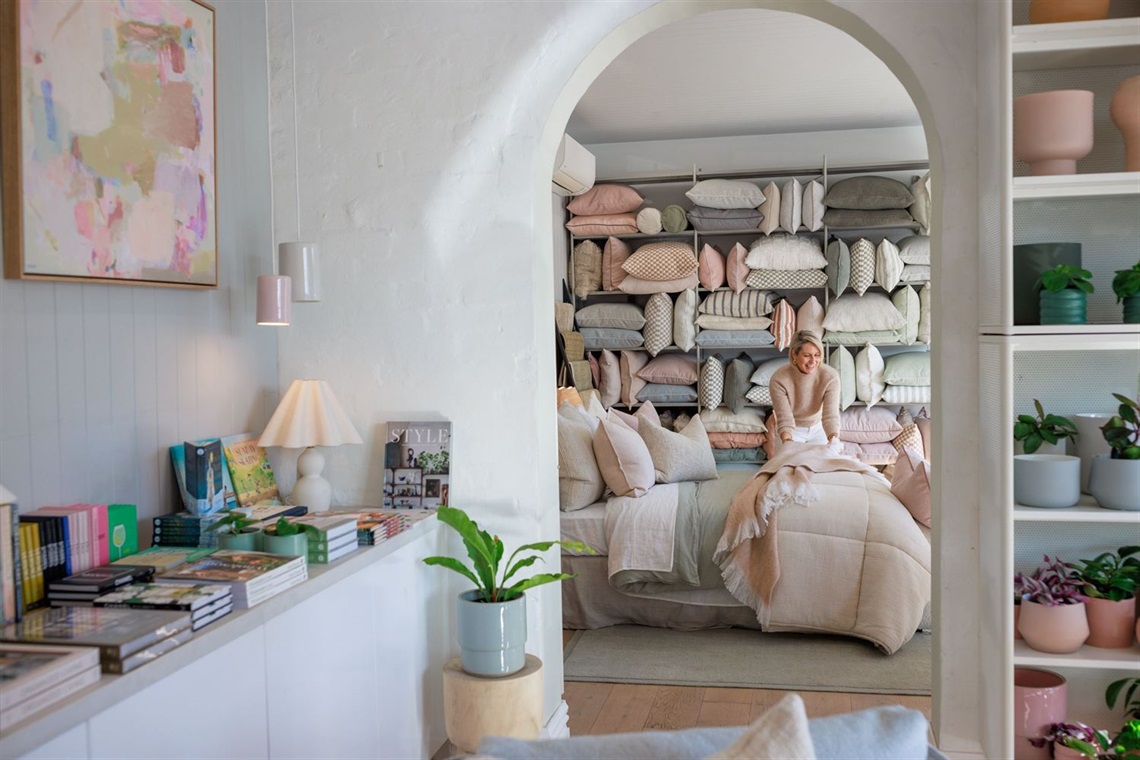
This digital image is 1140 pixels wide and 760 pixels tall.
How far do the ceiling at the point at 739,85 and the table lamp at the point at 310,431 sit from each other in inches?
92.5

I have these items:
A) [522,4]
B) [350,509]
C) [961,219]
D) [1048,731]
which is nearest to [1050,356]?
[961,219]

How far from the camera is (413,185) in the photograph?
9.91 feet

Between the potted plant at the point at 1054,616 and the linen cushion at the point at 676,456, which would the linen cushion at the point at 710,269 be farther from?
the potted plant at the point at 1054,616

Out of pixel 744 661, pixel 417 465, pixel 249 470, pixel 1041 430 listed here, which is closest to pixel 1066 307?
pixel 1041 430

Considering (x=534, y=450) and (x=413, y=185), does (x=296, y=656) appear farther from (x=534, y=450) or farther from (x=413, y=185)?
(x=413, y=185)

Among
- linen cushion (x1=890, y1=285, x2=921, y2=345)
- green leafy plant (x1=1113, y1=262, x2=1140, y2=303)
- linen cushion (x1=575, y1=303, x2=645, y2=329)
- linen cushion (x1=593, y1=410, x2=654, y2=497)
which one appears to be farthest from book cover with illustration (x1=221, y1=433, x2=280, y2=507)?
linen cushion (x1=890, y1=285, x2=921, y2=345)

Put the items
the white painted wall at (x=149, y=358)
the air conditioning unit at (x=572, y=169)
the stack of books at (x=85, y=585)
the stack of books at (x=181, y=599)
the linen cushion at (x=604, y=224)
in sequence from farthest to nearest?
the linen cushion at (x=604, y=224) → the air conditioning unit at (x=572, y=169) → the white painted wall at (x=149, y=358) → the stack of books at (x=85, y=585) → the stack of books at (x=181, y=599)

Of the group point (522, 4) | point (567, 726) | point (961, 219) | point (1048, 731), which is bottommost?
point (567, 726)

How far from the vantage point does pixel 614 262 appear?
6961 mm

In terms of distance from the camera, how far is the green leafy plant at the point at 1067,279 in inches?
98.3

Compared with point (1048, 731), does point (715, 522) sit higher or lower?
higher

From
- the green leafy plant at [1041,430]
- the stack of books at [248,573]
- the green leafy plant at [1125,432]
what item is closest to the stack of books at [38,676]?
the stack of books at [248,573]

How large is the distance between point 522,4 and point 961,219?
55.4 inches

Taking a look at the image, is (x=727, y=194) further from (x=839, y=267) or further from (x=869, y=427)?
(x=869, y=427)
